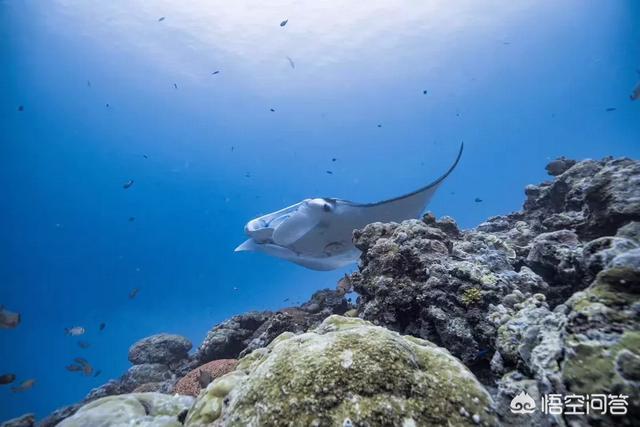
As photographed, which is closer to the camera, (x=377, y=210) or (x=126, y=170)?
(x=377, y=210)

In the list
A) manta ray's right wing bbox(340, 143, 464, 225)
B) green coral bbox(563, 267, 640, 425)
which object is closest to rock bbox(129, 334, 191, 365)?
manta ray's right wing bbox(340, 143, 464, 225)

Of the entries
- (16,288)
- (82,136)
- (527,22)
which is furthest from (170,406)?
(16,288)

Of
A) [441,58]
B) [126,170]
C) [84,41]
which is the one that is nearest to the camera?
[84,41]

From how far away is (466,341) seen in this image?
3184 mm

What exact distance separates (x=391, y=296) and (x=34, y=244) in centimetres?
7984

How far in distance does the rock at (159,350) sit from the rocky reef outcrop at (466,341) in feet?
24.8

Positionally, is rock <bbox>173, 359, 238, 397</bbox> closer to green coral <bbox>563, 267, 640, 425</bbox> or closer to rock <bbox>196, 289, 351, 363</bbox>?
rock <bbox>196, 289, 351, 363</bbox>

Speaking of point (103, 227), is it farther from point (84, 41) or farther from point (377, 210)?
point (377, 210)

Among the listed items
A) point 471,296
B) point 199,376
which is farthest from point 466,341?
point 199,376

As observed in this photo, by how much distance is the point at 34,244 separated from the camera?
58.5 m

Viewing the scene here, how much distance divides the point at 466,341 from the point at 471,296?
0.56 meters

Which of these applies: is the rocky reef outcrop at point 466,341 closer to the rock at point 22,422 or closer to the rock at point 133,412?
the rock at point 133,412

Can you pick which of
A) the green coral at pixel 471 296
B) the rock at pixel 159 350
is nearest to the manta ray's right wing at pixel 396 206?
the green coral at pixel 471 296

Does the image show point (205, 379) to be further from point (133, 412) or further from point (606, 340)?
point (606, 340)
